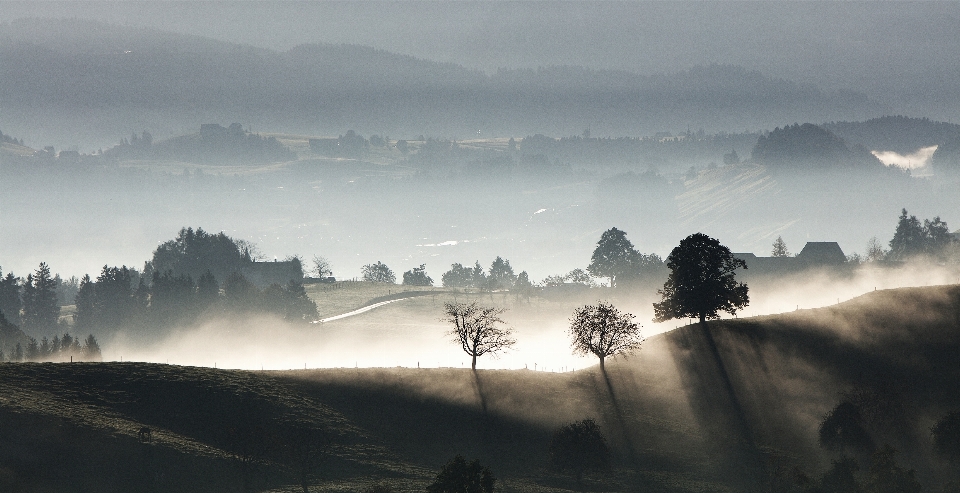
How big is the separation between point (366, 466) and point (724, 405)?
45.6 meters

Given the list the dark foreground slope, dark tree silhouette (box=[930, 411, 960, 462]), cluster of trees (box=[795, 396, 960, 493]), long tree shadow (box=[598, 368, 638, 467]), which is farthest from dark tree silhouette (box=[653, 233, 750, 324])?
dark tree silhouette (box=[930, 411, 960, 462])

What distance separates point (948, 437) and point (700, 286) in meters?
39.9

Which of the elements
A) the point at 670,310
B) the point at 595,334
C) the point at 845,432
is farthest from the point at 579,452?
the point at 670,310

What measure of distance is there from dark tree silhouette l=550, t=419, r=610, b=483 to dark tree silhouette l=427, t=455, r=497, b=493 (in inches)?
729

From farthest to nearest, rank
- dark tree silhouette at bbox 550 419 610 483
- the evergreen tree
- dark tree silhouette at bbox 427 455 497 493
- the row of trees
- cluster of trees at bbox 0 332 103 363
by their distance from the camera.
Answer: cluster of trees at bbox 0 332 103 363 → the evergreen tree → the row of trees → dark tree silhouette at bbox 550 419 610 483 → dark tree silhouette at bbox 427 455 497 493

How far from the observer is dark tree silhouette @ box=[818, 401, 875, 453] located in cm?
9638

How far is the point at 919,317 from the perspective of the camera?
124438 millimetres

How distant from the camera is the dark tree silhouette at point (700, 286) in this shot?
125 m

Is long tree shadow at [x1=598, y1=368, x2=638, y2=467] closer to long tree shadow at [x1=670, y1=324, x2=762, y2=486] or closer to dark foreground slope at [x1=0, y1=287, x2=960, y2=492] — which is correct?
dark foreground slope at [x1=0, y1=287, x2=960, y2=492]

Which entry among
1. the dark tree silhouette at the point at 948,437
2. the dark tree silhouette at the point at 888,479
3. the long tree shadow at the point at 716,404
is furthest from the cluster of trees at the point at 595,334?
the dark tree silhouette at the point at 888,479

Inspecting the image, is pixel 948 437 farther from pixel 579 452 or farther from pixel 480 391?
pixel 480 391

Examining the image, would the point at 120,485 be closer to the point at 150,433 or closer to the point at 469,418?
the point at 150,433

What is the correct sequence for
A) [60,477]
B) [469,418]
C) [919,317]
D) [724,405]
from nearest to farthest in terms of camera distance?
[60,477], [469,418], [724,405], [919,317]

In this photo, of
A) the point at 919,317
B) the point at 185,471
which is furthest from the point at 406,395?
the point at 919,317
